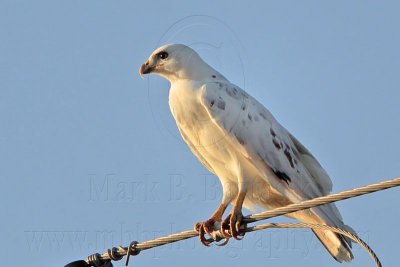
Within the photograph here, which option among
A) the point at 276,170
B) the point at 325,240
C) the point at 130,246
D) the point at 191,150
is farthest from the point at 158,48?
the point at 130,246

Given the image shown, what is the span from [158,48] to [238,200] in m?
2.42

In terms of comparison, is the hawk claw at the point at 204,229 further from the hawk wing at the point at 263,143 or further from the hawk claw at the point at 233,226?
the hawk wing at the point at 263,143

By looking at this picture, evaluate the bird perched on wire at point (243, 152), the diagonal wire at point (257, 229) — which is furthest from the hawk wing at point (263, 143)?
the diagonal wire at point (257, 229)

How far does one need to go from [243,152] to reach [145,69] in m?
1.86

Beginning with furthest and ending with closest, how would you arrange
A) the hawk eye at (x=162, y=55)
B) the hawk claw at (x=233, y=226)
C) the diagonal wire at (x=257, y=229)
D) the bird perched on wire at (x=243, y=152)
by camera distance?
the hawk eye at (x=162, y=55) → the bird perched on wire at (x=243, y=152) → the hawk claw at (x=233, y=226) → the diagonal wire at (x=257, y=229)

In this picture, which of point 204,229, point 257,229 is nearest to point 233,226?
point 204,229

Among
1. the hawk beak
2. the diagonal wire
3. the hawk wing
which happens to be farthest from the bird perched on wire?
the diagonal wire

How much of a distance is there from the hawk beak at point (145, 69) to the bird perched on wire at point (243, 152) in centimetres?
53

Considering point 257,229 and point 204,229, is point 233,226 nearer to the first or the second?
point 204,229

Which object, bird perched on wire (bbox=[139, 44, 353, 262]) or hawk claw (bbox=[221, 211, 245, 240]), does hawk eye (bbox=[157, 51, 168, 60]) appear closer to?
bird perched on wire (bbox=[139, 44, 353, 262])

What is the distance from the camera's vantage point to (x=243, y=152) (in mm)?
11070

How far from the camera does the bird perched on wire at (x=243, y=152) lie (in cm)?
1101

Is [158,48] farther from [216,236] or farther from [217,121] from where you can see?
[216,236]

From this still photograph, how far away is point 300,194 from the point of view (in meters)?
10.9
